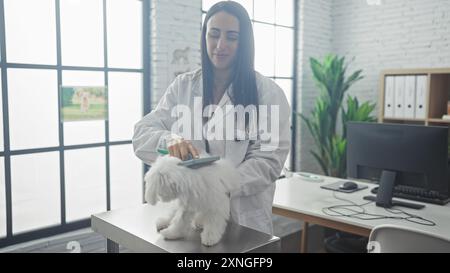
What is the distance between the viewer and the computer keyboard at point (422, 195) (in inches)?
107

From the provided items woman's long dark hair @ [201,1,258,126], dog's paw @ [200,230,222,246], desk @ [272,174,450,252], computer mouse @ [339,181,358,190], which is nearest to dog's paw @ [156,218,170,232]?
dog's paw @ [200,230,222,246]

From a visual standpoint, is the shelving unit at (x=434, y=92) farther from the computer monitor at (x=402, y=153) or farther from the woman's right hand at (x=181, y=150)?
the woman's right hand at (x=181, y=150)

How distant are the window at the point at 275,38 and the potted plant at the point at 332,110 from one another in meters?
0.35

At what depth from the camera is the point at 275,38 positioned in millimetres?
4488

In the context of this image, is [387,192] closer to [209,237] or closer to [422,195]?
[422,195]

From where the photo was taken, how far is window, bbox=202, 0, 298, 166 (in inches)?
168

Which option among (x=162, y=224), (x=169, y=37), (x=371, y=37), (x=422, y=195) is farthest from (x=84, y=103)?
(x=371, y=37)

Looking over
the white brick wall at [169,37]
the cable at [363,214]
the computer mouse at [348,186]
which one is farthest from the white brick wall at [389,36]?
the cable at [363,214]

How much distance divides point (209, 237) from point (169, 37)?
2358 mm

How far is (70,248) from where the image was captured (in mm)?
2865

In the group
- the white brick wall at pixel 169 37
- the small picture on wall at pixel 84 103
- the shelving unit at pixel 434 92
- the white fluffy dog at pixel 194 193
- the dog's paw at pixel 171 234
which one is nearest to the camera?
the white fluffy dog at pixel 194 193

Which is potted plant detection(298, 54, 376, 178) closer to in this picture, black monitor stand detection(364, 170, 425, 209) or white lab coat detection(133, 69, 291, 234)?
black monitor stand detection(364, 170, 425, 209)

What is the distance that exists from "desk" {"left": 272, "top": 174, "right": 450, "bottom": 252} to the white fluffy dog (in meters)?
1.28
